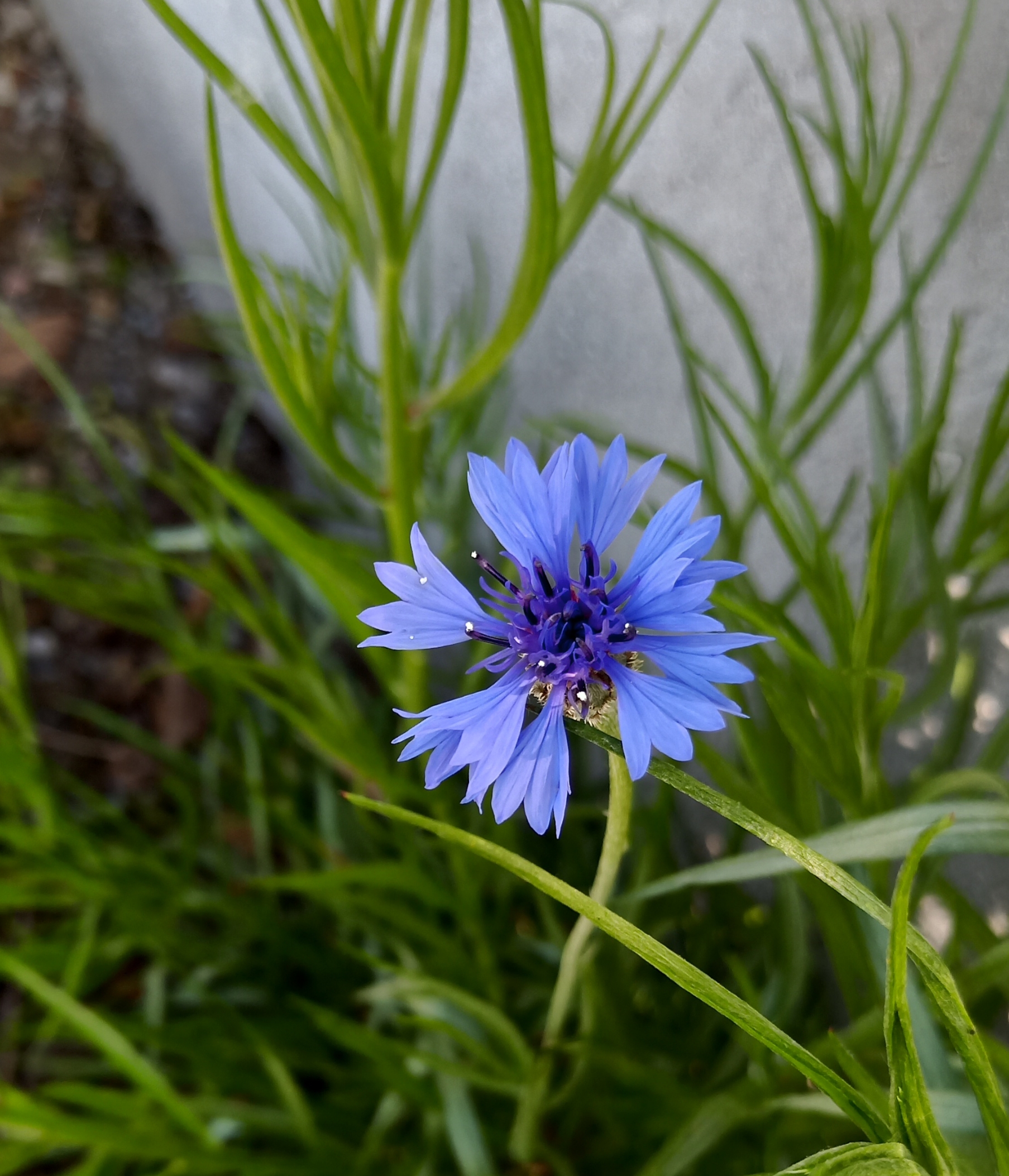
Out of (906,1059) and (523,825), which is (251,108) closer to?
(906,1059)

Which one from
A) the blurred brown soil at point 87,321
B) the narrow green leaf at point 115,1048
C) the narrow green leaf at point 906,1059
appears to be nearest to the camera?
the narrow green leaf at point 906,1059

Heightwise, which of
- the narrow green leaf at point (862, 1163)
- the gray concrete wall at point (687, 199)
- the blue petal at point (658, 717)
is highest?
the gray concrete wall at point (687, 199)

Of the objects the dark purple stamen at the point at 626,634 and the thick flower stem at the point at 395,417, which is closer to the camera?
the dark purple stamen at the point at 626,634

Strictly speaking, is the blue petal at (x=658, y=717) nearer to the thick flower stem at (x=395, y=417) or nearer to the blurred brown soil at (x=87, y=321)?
the thick flower stem at (x=395, y=417)

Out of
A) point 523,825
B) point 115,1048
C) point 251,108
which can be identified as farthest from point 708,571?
point 523,825

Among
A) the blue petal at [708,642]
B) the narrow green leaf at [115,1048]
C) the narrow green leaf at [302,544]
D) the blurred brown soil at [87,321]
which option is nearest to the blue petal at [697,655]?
the blue petal at [708,642]

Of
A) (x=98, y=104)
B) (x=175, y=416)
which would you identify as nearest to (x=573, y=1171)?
(x=175, y=416)
